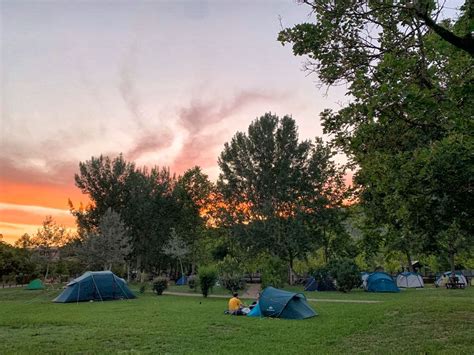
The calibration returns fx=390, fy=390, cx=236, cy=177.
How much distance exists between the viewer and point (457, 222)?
1187 centimetres

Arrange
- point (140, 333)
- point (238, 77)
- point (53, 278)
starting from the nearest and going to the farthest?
point (140, 333) → point (238, 77) → point (53, 278)

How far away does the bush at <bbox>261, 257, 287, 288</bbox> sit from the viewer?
30.8 meters

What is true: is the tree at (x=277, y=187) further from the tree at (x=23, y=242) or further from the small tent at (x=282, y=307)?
the tree at (x=23, y=242)

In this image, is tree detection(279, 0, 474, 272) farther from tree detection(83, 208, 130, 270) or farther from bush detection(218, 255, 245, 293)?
tree detection(83, 208, 130, 270)

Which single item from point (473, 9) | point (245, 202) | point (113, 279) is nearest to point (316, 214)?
point (245, 202)

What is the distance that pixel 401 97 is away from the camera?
8.83 m

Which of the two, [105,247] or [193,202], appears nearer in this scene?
[105,247]

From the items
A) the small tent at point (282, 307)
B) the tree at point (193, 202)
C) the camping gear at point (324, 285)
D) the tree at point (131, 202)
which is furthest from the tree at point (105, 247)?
the small tent at point (282, 307)

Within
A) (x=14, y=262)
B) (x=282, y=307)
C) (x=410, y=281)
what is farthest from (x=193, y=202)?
(x=282, y=307)

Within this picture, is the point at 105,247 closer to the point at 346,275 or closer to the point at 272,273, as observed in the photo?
the point at 272,273

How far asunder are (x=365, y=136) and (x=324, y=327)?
272 inches

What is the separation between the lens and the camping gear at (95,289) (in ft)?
90.5

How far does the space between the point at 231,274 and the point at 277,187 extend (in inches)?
716

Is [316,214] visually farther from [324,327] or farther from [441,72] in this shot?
[441,72]
